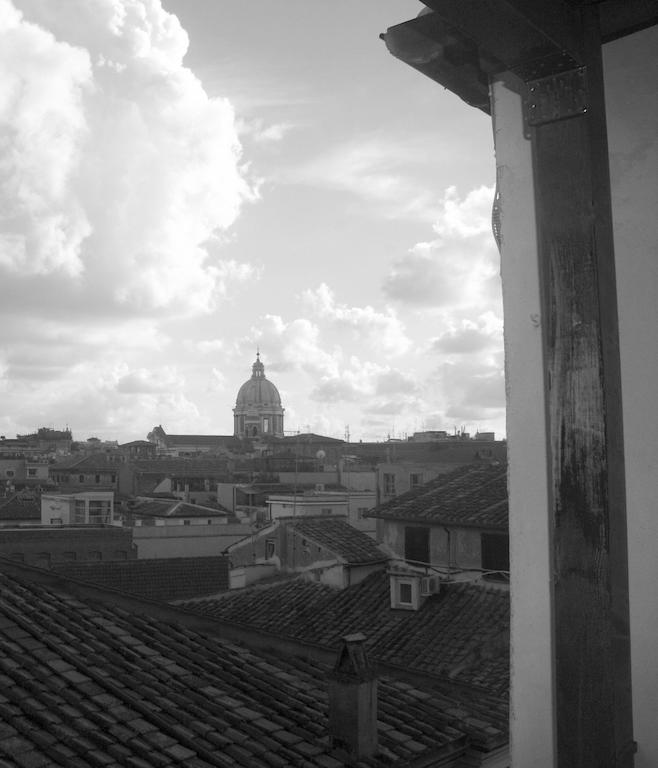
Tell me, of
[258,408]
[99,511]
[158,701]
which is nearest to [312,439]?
[258,408]

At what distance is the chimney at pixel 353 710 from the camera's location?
15.8ft

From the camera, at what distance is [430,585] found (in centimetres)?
1484

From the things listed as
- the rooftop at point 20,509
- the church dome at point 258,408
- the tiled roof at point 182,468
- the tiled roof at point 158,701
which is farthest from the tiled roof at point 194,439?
the tiled roof at point 158,701

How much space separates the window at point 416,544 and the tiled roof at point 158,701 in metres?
10.3

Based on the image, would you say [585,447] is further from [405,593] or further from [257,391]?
[257,391]

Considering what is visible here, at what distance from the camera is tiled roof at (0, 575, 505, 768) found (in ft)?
14.2

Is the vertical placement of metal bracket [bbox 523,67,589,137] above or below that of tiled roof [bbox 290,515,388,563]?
above

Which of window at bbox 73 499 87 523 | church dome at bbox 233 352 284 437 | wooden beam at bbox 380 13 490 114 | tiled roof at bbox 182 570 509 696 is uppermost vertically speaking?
church dome at bbox 233 352 284 437

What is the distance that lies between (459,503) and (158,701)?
40.2ft

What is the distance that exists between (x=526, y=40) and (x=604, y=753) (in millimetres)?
1642

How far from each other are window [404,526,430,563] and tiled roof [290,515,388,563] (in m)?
0.51

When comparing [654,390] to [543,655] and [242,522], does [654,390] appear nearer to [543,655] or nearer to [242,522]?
[543,655]

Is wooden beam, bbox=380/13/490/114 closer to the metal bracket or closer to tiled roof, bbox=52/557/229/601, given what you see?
the metal bracket

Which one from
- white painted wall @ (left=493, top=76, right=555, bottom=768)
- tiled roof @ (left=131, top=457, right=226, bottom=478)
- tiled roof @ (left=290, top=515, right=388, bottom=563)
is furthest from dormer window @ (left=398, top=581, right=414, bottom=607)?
tiled roof @ (left=131, top=457, right=226, bottom=478)
